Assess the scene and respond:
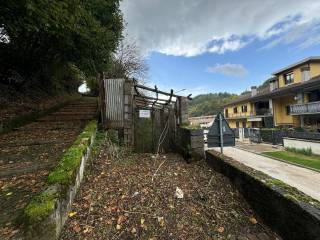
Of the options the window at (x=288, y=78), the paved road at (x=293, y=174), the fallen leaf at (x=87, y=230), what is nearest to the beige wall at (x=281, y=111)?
the window at (x=288, y=78)

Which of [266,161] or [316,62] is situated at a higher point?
[316,62]

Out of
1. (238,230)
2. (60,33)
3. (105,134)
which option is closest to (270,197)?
(238,230)

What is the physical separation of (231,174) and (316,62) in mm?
24616

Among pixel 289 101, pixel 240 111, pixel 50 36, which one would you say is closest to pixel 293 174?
pixel 50 36

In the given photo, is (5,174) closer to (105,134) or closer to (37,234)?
(37,234)

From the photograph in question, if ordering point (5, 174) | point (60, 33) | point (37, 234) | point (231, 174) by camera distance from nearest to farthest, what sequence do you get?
point (37, 234)
point (5, 174)
point (231, 174)
point (60, 33)

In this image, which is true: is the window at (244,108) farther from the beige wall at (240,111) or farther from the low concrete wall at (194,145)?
the low concrete wall at (194,145)

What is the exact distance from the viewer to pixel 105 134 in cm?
621

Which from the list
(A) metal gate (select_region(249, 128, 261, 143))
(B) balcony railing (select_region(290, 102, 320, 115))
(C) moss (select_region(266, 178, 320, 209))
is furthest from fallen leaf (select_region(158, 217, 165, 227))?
(A) metal gate (select_region(249, 128, 261, 143))

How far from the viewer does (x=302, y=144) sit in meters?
16.6

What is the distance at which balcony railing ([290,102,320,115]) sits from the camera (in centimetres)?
1900

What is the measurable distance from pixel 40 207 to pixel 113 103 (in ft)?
15.6

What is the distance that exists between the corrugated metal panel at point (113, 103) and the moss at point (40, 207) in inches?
169

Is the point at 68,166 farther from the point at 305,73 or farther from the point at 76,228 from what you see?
the point at 305,73
